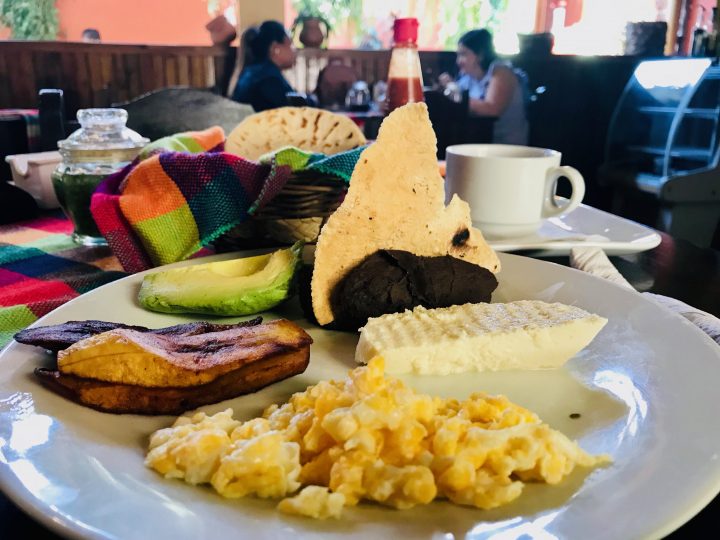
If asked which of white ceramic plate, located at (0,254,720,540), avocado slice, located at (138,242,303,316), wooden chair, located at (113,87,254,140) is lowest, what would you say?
white ceramic plate, located at (0,254,720,540)

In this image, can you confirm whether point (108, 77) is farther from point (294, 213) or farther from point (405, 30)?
point (294, 213)

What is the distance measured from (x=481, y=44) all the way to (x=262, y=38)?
86.8 inches

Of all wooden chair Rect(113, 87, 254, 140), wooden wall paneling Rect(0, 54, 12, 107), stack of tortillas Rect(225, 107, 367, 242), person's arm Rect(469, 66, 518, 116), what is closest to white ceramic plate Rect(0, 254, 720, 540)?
stack of tortillas Rect(225, 107, 367, 242)

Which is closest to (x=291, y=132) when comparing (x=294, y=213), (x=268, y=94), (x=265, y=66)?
(x=294, y=213)

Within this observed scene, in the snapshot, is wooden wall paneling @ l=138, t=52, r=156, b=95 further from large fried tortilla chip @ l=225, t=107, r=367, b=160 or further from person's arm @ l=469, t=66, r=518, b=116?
large fried tortilla chip @ l=225, t=107, r=367, b=160

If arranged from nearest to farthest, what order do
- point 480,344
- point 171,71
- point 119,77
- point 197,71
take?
point 480,344 < point 119,77 < point 171,71 < point 197,71

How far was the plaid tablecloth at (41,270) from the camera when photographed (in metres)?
1.16

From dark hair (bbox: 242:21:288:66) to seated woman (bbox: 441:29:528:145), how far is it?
6.15 ft

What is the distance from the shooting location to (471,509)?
0.62 m

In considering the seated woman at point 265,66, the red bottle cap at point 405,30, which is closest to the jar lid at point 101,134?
the red bottle cap at point 405,30

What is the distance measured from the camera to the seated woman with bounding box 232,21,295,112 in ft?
16.6

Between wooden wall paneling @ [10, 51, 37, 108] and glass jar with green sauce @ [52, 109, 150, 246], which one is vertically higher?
wooden wall paneling @ [10, 51, 37, 108]

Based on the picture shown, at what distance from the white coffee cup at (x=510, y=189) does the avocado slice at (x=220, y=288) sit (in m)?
0.57

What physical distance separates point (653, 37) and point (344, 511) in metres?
7.16
